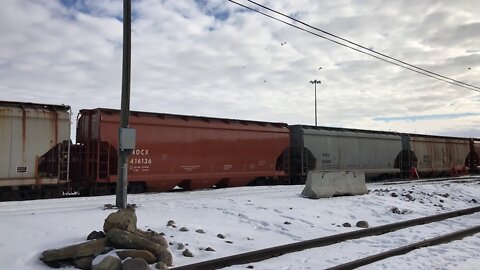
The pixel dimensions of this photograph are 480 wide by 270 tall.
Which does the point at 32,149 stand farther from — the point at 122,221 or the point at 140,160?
the point at 122,221

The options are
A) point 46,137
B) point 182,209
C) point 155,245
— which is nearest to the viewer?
point 155,245

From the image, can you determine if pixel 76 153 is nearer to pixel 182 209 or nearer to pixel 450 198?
pixel 182 209

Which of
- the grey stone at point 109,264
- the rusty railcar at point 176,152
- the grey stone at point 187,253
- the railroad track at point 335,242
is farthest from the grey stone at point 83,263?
the rusty railcar at point 176,152

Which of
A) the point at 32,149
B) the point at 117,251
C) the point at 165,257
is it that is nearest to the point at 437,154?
the point at 32,149

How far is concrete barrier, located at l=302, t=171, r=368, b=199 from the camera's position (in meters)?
16.8

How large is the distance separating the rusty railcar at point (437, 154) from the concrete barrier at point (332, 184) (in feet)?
56.9

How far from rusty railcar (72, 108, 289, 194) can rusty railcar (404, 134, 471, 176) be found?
1523 cm

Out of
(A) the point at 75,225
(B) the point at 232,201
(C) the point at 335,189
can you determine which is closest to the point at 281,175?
(C) the point at 335,189

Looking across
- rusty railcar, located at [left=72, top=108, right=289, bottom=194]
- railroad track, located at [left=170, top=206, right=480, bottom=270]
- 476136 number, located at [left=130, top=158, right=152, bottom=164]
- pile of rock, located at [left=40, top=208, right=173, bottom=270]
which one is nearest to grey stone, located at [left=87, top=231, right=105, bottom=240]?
pile of rock, located at [left=40, top=208, right=173, bottom=270]

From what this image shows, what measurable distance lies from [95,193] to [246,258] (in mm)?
10485

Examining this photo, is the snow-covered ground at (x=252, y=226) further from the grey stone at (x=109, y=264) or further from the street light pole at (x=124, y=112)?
the grey stone at (x=109, y=264)

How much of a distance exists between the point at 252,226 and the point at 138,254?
445cm

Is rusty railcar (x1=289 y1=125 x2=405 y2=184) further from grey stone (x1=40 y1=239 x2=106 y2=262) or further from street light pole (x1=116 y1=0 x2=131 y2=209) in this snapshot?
grey stone (x1=40 y1=239 x2=106 y2=262)

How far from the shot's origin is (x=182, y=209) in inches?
500
